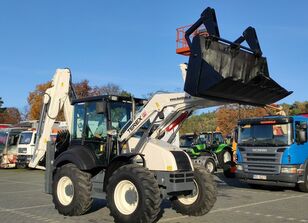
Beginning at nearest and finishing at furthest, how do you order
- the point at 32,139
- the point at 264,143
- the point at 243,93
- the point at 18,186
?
1. the point at 243,93
2. the point at 264,143
3. the point at 18,186
4. the point at 32,139

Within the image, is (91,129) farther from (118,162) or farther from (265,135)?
(265,135)

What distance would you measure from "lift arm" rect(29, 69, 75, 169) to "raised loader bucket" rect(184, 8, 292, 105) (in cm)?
589

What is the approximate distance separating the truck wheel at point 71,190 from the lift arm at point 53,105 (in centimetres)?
340

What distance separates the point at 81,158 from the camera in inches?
364

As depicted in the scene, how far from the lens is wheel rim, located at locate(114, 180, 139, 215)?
26.6 ft

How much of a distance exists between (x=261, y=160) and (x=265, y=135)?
89cm

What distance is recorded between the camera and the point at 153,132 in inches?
367

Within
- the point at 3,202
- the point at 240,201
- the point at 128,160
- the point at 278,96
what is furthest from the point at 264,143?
the point at 3,202

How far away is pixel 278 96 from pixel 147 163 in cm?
300

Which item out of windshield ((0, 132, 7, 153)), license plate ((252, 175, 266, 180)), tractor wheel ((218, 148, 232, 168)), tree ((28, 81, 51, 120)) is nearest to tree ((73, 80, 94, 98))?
tree ((28, 81, 51, 120))

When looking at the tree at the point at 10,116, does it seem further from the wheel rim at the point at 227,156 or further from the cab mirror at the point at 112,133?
the cab mirror at the point at 112,133

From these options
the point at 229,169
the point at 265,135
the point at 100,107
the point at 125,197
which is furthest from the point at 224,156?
the point at 125,197

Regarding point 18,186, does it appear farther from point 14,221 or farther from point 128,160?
point 128,160

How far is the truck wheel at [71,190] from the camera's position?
8.97 meters
